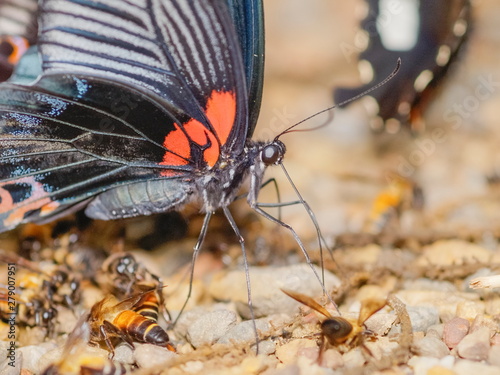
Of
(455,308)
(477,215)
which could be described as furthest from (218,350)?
(477,215)

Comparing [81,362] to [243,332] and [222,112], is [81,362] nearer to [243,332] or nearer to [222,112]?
[243,332]

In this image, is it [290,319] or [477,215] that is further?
[477,215]

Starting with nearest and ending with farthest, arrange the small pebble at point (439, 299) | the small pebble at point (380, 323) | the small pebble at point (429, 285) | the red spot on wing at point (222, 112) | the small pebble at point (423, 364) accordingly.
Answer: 1. the small pebble at point (423, 364)
2. the small pebble at point (380, 323)
3. the small pebble at point (439, 299)
4. the red spot on wing at point (222, 112)
5. the small pebble at point (429, 285)

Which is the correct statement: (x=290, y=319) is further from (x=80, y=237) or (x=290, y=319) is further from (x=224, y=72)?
(x=80, y=237)

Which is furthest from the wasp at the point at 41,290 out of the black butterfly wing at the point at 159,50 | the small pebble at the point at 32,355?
the black butterfly wing at the point at 159,50

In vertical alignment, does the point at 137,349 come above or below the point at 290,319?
below

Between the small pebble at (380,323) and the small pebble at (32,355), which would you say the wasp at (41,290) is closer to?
the small pebble at (32,355)

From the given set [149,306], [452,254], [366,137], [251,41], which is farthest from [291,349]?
[366,137]
